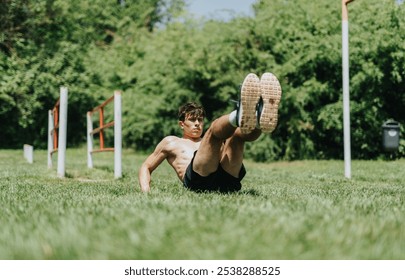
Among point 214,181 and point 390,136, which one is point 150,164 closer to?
point 214,181

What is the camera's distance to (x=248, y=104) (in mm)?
3682

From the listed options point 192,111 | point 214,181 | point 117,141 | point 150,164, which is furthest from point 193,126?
point 117,141

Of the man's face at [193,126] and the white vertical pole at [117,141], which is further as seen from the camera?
the white vertical pole at [117,141]

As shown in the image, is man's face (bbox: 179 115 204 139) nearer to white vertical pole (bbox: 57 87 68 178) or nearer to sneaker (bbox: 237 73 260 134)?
sneaker (bbox: 237 73 260 134)

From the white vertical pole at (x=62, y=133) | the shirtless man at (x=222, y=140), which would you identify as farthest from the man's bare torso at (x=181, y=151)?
the white vertical pole at (x=62, y=133)

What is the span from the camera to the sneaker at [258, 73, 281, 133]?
369 cm

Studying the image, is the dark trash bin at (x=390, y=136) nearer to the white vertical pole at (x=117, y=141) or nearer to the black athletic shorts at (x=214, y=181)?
the white vertical pole at (x=117, y=141)

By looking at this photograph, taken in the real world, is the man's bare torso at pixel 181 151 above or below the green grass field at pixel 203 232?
above

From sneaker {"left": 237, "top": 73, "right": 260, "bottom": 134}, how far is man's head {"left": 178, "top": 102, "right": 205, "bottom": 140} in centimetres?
130

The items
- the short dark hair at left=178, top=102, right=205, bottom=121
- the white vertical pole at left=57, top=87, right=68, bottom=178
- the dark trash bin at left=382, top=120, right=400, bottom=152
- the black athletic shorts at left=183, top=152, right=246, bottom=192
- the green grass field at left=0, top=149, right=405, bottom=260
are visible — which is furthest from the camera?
the dark trash bin at left=382, top=120, right=400, bottom=152

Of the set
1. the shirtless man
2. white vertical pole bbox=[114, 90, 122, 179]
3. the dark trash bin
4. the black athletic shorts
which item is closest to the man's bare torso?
the shirtless man

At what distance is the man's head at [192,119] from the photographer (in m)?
5.00

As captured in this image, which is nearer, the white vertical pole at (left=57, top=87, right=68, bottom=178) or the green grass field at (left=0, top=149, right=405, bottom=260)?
the green grass field at (left=0, top=149, right=405, bottom=260)
